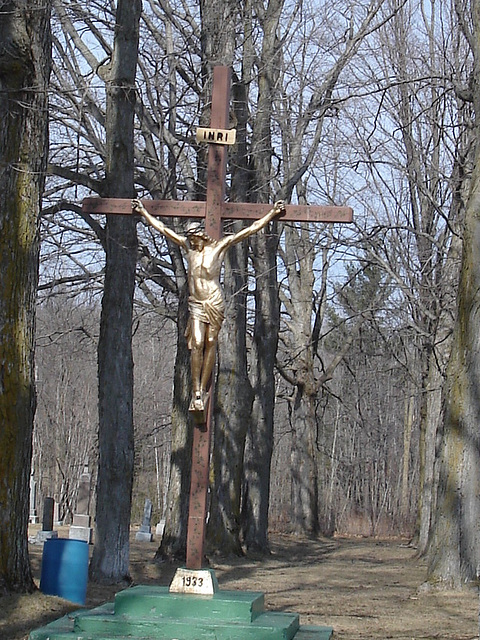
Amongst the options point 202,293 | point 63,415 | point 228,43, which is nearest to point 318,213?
point 202,293

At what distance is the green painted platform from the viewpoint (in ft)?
24.0

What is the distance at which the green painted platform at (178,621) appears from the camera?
730 centimetres

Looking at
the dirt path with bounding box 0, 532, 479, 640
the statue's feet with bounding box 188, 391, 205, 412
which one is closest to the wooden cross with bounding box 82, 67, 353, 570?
the statue's feet with bounding box 188, 391, 205, 412

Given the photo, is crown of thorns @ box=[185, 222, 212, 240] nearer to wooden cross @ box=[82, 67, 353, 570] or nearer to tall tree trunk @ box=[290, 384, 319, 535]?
wooden cross @ box=[82, 67, 353, 570]

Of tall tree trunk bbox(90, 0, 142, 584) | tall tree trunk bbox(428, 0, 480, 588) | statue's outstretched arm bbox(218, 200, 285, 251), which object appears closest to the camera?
statue's outstretched arm bbox(218, 200, 285, 251)

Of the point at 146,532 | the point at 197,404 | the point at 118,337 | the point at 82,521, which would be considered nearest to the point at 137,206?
the point at 197,404

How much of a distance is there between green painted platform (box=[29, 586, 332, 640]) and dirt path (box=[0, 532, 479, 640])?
1010mm

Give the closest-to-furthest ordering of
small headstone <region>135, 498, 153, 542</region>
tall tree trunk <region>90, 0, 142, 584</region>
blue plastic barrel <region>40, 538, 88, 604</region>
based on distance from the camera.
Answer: blue plastic barrel <region>40, 538, 88, 604</region>, tall tree trunk <region>90, 0, 142, 584</region>, small headstone <region>135, 498, 153, 542</region>

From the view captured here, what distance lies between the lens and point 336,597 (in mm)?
12203

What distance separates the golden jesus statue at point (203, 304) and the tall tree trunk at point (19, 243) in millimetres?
2224

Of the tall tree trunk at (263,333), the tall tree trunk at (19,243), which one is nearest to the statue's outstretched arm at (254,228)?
the tall tree trunk at (19,243)

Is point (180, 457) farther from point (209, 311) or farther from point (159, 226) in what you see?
point (209, 311)

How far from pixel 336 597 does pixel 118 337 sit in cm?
454

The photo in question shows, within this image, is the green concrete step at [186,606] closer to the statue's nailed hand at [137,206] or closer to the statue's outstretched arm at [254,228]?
the statue's outstretched arm at [254,228]
